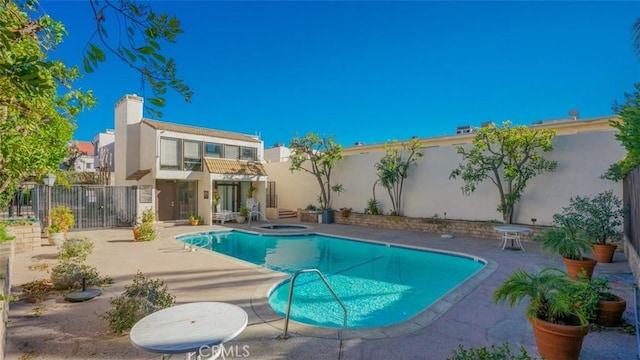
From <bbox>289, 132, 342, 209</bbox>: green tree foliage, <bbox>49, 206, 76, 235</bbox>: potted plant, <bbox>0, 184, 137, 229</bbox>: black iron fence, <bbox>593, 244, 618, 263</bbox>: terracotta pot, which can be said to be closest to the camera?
<bbox>593, 244, 618, 263</bbox>: terracotta pot

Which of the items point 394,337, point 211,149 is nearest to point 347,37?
point 211,149

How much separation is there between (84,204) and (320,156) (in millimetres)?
12412

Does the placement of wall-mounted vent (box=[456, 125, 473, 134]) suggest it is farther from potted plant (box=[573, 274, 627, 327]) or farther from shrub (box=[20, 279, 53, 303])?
shrub (box=[20, 279, 53, 303])

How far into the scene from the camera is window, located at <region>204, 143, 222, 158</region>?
778 inches

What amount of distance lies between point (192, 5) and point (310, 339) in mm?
8735

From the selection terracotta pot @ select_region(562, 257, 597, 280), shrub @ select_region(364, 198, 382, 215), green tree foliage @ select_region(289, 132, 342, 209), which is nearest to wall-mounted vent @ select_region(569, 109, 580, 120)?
shrub @ select_region(364, 198, 382, 215)

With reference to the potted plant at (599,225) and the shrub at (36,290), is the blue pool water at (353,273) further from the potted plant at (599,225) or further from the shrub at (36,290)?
the shrub at (36,290)

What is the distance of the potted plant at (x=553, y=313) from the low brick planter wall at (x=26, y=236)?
524 inches

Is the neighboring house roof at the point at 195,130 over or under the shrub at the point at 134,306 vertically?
over

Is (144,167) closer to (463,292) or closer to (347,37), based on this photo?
(347,37)

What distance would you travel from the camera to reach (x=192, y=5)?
8734 mm

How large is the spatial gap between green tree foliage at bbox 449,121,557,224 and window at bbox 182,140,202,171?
46.6 feet

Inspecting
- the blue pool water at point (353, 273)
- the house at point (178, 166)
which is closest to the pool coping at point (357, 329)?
the blue pool water at point (353, 273)

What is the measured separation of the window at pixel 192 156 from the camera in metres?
18.9
